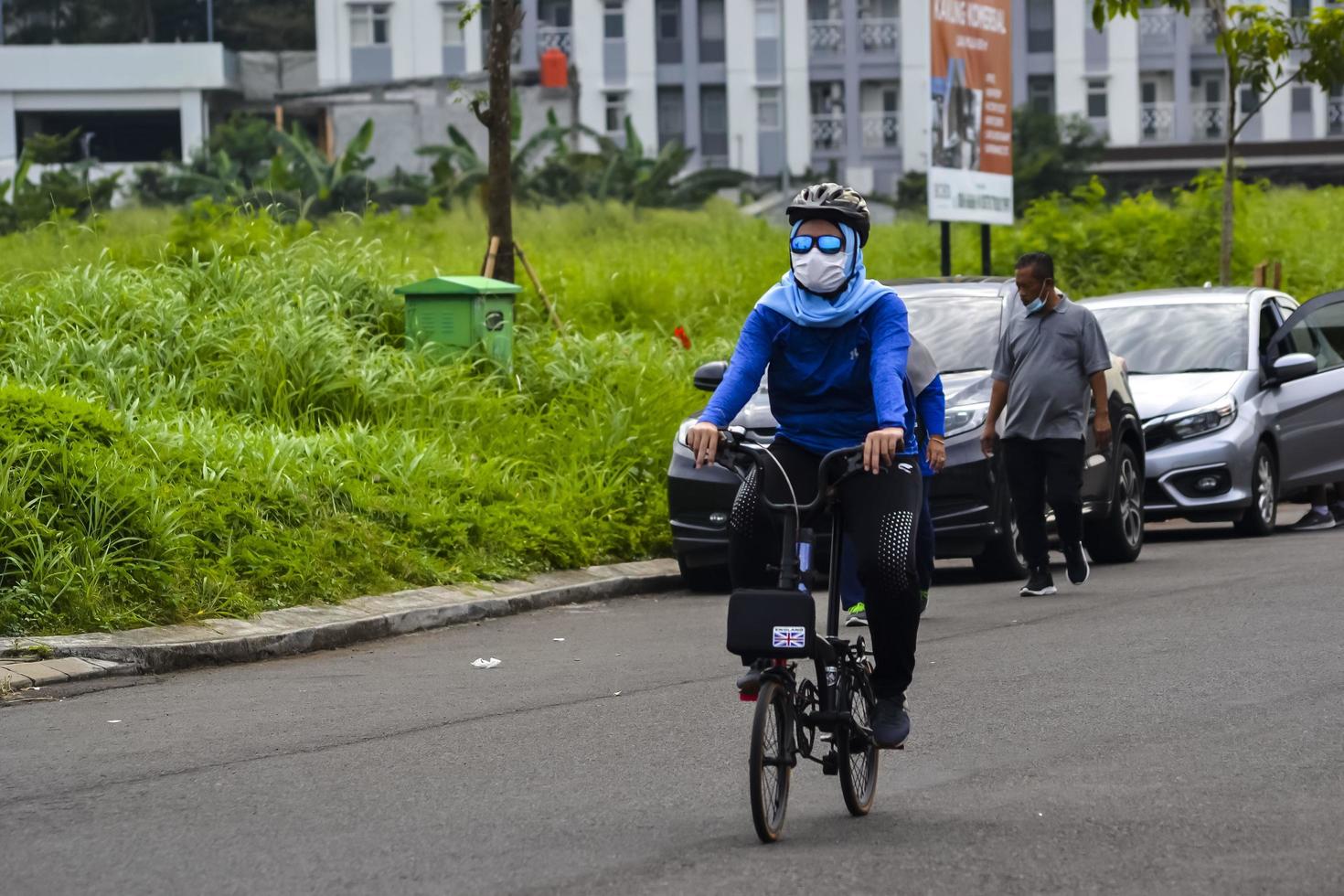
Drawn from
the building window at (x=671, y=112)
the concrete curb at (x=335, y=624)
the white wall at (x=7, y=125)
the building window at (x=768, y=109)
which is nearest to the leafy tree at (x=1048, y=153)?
the building window at (x=768, y=109)

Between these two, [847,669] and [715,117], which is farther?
[715,117]

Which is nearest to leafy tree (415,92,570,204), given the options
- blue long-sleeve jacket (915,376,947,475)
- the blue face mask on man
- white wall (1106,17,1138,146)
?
white wall (1106,17,1138,146)

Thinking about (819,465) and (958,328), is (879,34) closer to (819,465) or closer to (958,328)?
(958,328)

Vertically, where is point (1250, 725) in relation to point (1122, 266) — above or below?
below

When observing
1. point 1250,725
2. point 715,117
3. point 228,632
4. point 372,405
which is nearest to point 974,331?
point 372,405

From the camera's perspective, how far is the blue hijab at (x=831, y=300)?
5.81 meters

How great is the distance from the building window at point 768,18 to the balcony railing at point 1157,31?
34.8ft

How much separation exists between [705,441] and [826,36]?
5768 centimetres

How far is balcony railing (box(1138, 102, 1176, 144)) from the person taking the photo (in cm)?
6181

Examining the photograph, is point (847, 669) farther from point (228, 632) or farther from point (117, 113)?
point (117, 113)

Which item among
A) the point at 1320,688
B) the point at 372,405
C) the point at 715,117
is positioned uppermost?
the point at 715,117

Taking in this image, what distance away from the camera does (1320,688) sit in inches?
315

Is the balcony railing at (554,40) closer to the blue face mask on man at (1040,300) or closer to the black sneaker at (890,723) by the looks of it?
the blue face mask on man at (1040,300)

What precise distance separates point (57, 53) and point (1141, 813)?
58.7 m
